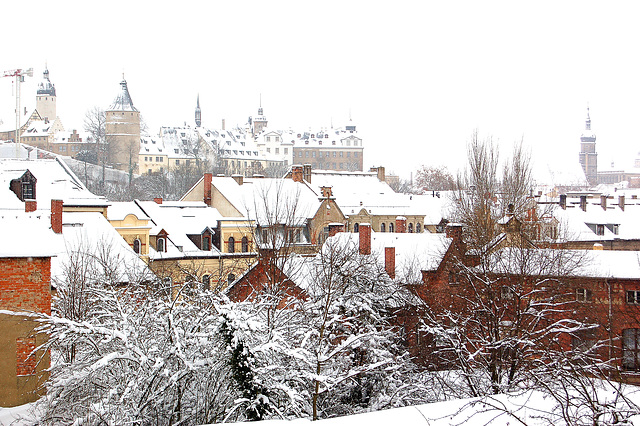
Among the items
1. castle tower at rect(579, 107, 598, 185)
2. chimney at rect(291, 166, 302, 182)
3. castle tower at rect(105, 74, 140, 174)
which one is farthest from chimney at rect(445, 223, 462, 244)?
castle tower at rect(579, 107, 598, 185)

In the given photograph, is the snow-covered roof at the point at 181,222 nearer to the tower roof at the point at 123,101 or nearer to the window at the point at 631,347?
the window at the point at 631,347

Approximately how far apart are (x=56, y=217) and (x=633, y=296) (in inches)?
961

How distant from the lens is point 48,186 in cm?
3472

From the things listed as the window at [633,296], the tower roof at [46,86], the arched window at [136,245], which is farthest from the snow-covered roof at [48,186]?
the tower roof at [46,86]

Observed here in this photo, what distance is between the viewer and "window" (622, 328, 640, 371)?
2422 cm

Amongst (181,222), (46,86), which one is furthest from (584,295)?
(46,86)

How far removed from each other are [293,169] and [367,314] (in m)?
35.1

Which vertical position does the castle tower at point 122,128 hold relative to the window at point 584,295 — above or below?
above

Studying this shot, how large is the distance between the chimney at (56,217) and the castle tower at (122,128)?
7129 cm

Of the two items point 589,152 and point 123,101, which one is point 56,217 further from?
point 589,152

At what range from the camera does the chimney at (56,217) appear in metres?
26.8

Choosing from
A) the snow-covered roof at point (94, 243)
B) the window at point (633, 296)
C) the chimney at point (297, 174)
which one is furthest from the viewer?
the chimney at point (297, 174)

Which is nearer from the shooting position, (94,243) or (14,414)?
(14,414)

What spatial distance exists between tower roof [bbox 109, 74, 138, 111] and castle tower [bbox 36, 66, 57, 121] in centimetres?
4878
